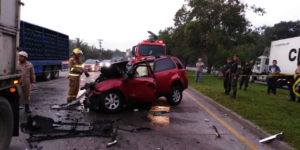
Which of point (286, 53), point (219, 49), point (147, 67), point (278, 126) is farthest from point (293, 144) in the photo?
point (219, 49)

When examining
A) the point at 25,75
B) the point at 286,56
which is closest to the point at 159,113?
the point at 25,75

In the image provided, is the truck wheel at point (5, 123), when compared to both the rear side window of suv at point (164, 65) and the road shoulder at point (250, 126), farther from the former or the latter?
the rear side window of suv at point (164, 65)

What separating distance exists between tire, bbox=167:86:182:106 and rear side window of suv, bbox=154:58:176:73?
767 mm

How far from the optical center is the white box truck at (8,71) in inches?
137

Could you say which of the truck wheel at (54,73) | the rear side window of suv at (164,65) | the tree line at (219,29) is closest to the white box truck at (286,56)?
the tree line at (219,29)

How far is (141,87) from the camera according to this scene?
294 inches

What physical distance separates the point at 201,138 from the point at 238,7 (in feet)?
73.4

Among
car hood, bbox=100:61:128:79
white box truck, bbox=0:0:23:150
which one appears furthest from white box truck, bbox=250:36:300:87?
white box truck, bbox=0:0:23:150

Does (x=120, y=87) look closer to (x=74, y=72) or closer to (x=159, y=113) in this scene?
(x=159, y=113)

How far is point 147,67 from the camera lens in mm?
8109

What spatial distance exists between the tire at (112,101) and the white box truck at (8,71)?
3.06m

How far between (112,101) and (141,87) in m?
0.96

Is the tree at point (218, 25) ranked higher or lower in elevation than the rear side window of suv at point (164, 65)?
higher

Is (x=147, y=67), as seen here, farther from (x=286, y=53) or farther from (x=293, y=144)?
(x=286, y=53)
